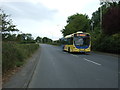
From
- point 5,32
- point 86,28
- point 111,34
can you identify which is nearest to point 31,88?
point 5,32

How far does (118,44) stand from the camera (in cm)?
2458

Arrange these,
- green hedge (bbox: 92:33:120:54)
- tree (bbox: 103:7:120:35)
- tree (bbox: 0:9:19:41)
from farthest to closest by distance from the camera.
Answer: green hedge (bbox: 92:33:120:54) < tree (bbox: 103:7:120:35) < tree (bbox: 0:9:19:41)

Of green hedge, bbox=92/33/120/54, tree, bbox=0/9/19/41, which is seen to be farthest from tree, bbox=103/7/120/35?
tree, bbox=0/9/19/41

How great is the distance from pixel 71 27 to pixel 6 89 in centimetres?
5789

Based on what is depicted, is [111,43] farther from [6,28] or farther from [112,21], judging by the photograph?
[6,28]

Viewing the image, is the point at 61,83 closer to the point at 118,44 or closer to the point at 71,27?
the point at 118,44

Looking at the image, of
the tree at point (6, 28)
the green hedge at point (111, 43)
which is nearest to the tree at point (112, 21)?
the green hedge at point (111, 43)

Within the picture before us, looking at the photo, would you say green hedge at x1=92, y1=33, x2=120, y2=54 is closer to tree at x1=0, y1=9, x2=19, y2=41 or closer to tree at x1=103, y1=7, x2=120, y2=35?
tree at x1=103, y1=7, x2=120, y2=35

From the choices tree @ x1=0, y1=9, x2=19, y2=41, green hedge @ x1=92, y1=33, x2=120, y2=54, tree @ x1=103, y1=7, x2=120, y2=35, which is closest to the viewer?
tree @ x1=0, y1=9, x2=19, y2=41

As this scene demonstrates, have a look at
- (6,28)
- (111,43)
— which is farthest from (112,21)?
(6,28)

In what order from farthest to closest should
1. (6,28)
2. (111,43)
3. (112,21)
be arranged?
(111,43) < (112,21) < (6,28)

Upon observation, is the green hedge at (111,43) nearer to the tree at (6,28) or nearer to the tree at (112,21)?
the tree at (112,21)

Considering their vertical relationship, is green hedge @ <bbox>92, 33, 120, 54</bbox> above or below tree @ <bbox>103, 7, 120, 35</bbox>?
below

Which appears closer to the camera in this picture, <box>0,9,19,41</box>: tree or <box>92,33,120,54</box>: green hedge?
<box>0,9,19,41</box>: tree
